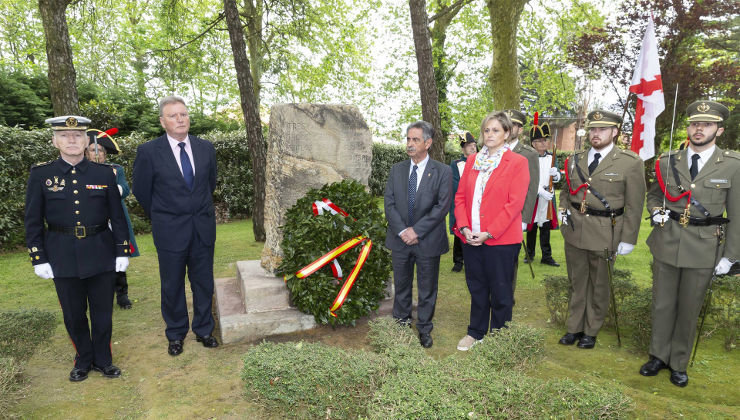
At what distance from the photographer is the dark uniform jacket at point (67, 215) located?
342cm

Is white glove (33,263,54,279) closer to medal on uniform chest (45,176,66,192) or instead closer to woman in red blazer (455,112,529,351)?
medal on uniform chest (45,176,66,192)

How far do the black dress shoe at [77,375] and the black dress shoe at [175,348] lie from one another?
70 centimetres

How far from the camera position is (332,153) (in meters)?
5.12

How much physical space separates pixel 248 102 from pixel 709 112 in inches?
301

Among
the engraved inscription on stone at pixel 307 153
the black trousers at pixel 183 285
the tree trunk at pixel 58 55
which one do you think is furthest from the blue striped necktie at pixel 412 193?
the tree trunk at pixel 58 55

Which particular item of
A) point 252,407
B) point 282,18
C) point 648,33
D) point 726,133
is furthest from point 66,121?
point 726,133

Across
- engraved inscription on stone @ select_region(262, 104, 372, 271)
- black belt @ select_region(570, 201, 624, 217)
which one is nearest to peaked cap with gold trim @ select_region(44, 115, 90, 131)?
engraved inscription on stone @ select_region(262, 104, 372, 271)

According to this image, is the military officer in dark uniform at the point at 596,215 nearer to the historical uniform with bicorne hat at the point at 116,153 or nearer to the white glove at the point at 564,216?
the white glove at the point at 564,216

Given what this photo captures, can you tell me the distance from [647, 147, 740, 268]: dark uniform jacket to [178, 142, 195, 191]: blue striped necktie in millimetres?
4224

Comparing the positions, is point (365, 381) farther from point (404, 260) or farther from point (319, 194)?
point (319, 194)

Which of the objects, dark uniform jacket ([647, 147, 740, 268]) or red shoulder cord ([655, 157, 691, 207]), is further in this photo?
red shoulder cord ([655, 157, 691, 207])

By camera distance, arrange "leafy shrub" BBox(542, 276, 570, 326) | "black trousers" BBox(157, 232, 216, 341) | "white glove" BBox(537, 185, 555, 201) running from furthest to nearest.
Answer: "white glove" BBox(537, 185, 555, 201), "leafy shrub" BBox(542, 276, 570, 326), "black trousers" BBox(157, 232, 216, 341)

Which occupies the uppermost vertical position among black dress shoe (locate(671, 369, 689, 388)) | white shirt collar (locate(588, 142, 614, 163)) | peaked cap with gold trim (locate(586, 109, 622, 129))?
peaked cap with gold trim (locate(586, 109, 622, 129))

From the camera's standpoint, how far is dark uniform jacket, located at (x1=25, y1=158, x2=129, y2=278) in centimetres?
342
